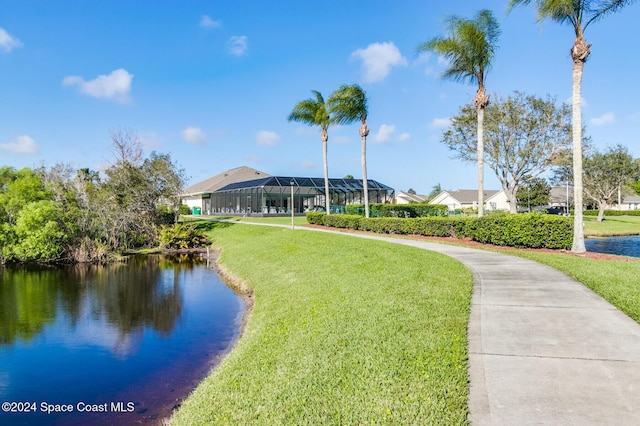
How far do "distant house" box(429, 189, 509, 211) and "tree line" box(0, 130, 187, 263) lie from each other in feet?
140

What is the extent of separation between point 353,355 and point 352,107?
2072 cm

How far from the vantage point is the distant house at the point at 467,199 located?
5900 cm

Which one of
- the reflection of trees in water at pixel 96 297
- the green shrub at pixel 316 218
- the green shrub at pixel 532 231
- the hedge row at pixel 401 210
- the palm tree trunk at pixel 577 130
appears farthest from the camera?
the hedge row at pixel 401 210

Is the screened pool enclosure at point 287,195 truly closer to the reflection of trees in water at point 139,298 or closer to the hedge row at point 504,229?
the hedge row at point 504,229

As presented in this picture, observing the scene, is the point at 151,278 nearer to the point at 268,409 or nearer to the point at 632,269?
the point at 268,409

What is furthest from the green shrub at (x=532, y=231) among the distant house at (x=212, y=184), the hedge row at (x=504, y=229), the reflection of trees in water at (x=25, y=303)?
the distant house at (x=212, y=184)

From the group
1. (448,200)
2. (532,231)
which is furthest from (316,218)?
(448,200)

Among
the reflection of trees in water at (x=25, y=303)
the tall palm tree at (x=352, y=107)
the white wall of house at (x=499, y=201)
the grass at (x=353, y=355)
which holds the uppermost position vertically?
the tall palm tree at (x=352, y=107)

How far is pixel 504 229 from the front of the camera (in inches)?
555

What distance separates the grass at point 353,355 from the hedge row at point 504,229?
4.88 meters

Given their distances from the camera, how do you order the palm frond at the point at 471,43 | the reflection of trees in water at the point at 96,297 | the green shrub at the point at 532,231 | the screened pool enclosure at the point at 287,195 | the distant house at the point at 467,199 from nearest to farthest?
the reflection of trees in water at the point at 96,297, the green shrub at the point at 532,231, the palm frond at the point at 471,43, the screened pool enclosure at the point at 287,195, the distant house at the point at 467,199

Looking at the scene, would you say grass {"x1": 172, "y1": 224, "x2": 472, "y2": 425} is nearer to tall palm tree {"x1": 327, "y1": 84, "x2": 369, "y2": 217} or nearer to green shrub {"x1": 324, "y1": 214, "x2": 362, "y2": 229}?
green shrub {"x1": 324, "y1": 214, "x2": 362, "y2": 229}

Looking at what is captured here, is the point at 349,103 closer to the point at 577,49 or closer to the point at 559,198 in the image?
the point at 577,49

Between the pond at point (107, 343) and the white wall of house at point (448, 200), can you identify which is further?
the white wall of house at point (448, 200)
